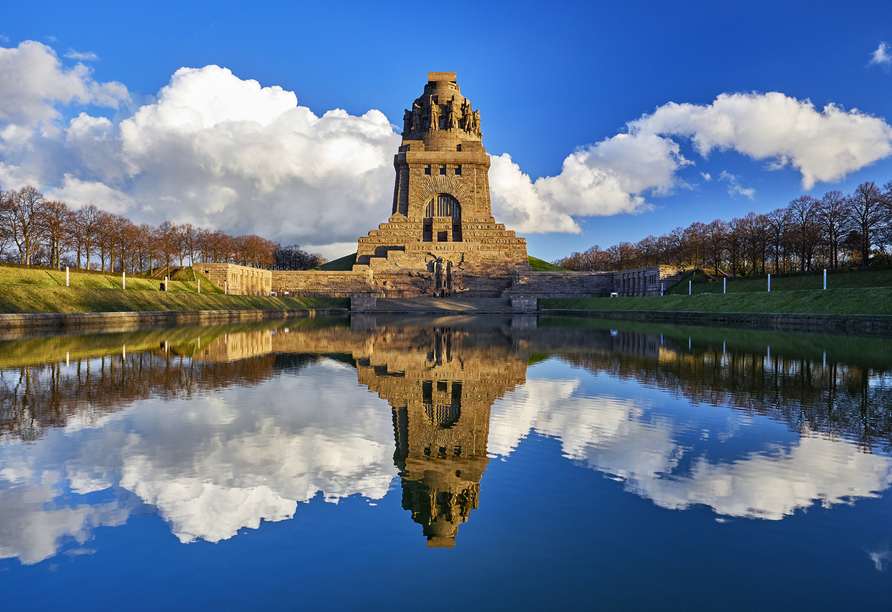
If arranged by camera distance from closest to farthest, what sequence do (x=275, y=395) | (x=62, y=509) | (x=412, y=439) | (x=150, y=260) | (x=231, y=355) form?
(x=62, y=509)
(x=412, y=439)
(x=275, y=395)
(x=231, y=355)
(x=150, y=260)

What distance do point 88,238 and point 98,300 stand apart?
25187 mm

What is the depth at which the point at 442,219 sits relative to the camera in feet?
256

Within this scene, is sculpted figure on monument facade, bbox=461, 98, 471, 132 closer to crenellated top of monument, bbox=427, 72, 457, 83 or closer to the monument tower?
the monument tower

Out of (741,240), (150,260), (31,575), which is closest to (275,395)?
(31,575)

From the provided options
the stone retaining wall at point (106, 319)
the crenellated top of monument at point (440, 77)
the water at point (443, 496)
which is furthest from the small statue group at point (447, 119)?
the water at point (443, 496)

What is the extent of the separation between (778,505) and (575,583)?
2238mm

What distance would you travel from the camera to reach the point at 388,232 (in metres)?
75.4

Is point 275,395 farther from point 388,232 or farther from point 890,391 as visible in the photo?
point 388,232

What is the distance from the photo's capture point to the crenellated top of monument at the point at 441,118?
80.0m

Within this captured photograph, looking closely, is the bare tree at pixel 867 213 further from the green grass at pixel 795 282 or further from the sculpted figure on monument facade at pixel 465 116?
the sculpted figure on monument facade at pixel 465 116

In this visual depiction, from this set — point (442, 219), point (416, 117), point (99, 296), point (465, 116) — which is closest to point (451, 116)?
point (465, 116)

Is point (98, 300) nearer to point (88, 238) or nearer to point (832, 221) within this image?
point (88, 238)

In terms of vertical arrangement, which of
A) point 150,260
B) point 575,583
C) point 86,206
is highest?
point 86,206

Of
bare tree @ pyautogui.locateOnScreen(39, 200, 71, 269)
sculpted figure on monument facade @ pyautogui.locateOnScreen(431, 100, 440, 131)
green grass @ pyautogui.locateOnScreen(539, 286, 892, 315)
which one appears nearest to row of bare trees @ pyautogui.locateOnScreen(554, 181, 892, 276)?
green grass @ pyautogui.locateOnScreen(539, 286, 892, 315)
